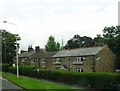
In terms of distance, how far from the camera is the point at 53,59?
259 ft

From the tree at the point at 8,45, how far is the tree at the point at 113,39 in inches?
1228

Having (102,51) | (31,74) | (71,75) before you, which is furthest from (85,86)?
(102,51)

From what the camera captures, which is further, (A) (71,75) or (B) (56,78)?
(B) (56,78)

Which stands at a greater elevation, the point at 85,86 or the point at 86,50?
the point at 86,50

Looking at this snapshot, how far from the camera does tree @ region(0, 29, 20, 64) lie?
9638 centimetres

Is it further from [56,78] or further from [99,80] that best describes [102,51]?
[99,80]

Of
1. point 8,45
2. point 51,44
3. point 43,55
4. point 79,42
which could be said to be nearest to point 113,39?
point 43,55

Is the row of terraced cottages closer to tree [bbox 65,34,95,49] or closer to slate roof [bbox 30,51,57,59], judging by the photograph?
slate roof [bbox 30,51,57,59]

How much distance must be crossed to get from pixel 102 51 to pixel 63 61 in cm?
1318

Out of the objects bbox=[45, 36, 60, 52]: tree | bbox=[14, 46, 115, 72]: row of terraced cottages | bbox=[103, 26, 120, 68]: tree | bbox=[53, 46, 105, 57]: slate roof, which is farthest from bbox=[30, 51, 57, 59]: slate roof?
bbox=[45, 36, 60, 52]: tree

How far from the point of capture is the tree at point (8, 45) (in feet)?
316

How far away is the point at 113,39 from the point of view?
7719 cm

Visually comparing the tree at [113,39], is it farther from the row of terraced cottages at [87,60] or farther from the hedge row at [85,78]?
the hedge row at [85,78]

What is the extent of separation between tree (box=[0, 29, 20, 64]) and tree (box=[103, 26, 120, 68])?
102 feet
